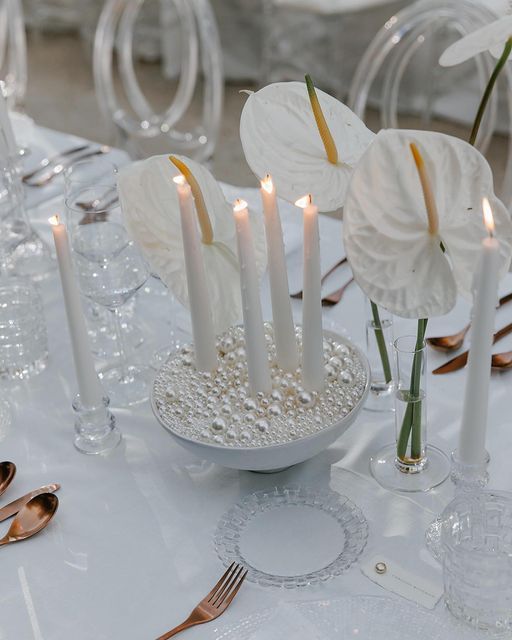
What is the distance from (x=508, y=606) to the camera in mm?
780

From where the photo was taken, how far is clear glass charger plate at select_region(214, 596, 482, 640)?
0.81 meters

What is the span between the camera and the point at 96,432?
1.09 metres

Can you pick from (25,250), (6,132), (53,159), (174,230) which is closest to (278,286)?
(174,230)

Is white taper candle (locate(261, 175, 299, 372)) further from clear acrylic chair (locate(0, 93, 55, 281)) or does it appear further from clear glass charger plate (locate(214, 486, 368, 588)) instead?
clear acrylic chair (locate(0, 93, 55, 281))

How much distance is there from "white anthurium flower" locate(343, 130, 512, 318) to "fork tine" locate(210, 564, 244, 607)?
30 cm

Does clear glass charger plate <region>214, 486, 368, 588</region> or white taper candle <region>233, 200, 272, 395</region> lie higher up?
white taper candle <region>233, 200, 272, 395</region>

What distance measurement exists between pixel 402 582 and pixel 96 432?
410mm

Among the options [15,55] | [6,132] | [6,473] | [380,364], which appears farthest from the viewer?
[15,55]

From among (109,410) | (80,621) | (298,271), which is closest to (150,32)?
(298,271)

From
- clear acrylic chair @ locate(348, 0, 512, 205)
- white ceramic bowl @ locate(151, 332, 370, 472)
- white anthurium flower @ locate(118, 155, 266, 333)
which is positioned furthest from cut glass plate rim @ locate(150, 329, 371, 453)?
clear acrylic chair @ locate(348, 0, 512, 205)

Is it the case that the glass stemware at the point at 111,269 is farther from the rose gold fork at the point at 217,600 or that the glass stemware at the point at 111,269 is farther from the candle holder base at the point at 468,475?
the candle holder base at the point at 468,475

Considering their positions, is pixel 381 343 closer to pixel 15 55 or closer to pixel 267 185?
pixel 267 185

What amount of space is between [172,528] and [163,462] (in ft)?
0.37

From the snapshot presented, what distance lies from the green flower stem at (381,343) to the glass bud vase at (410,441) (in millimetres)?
68
